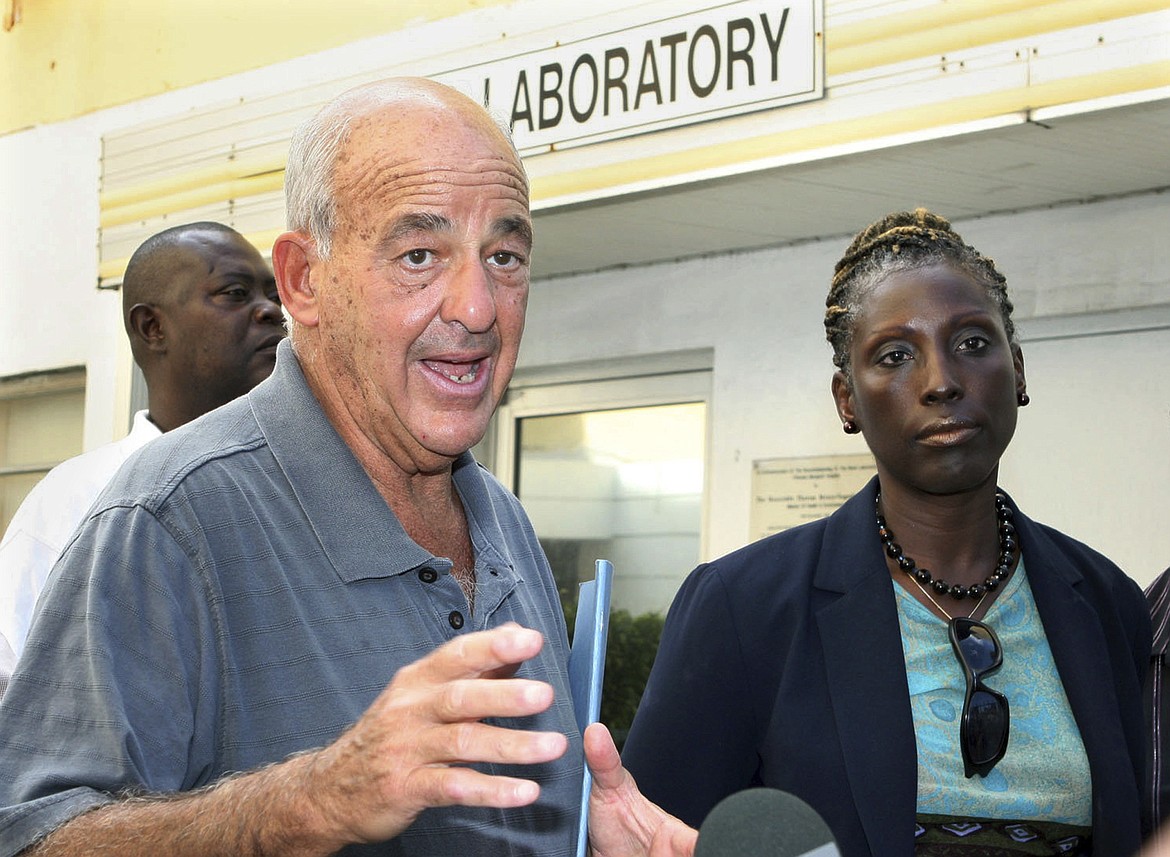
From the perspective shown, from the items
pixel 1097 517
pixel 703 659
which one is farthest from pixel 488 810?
pixel 1097 517

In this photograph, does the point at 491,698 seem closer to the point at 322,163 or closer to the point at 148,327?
the point at 322,163

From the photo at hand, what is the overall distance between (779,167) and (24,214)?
4.23 m

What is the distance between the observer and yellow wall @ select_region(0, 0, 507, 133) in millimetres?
5863

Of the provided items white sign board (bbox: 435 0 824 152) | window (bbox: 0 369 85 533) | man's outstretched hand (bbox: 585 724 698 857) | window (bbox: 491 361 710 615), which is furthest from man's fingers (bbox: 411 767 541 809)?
window (bbox: 0 369 85 533)

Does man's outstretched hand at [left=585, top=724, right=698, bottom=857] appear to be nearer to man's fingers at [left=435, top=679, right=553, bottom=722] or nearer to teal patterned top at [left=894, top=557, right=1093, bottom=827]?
man's fingers at [left=435, top=679, right=553, bottom=722]

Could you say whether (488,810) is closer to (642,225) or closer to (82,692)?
(82,692)

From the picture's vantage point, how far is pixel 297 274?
2.03 meters

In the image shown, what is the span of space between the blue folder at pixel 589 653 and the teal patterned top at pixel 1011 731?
0.85 m

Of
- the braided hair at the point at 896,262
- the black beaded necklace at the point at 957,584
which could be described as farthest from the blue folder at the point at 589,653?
the braided hair at the point at 896,262

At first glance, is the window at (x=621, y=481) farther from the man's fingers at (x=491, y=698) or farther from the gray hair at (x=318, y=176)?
the man's fingers at (x=491, y=698)

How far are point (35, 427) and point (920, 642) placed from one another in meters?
5.79

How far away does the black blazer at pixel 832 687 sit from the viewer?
7.84ft

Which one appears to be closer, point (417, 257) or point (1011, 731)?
point (417, 257)

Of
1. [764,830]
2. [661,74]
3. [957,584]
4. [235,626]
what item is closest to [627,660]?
[661,74]
